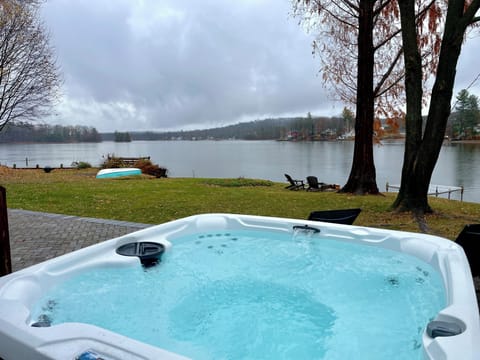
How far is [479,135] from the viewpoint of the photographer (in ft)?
131

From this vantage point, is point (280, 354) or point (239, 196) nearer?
point (280, 354)

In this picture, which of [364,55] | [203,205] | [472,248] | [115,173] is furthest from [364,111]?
[115,173]

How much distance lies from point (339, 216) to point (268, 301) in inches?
67.9

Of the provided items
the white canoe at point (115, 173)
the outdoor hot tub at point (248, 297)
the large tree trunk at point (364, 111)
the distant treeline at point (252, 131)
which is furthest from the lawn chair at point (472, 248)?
the distant treeline at point (252, 131)

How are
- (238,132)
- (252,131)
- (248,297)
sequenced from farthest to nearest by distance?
(252,131) < (238,132) < (248,297)

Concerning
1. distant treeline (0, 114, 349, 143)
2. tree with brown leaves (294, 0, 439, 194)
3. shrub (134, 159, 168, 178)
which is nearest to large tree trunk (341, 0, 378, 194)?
tree with brown leaves (294, 0, 439, 194)

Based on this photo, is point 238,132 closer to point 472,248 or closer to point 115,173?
point 115,173

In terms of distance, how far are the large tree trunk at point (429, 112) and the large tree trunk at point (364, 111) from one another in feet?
Answer: 8.07

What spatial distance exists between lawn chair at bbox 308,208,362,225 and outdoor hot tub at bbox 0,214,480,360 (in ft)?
0.94

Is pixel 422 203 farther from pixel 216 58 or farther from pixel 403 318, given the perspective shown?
pixel 216 58

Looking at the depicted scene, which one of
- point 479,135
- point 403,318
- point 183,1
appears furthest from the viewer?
point 479,135

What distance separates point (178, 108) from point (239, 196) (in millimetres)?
29960

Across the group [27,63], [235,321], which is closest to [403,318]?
[235,321]

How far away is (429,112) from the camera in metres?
5.82
